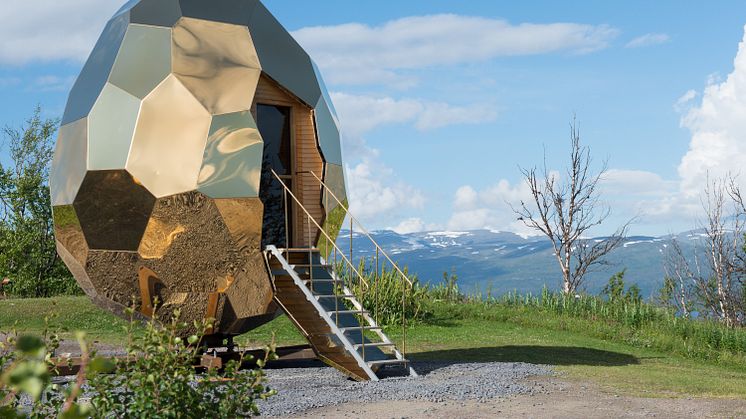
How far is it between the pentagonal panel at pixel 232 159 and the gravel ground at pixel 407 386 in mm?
2362

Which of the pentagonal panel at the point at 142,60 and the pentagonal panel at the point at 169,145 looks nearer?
the pentagonal panel at the point at 169,145

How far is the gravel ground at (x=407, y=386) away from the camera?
866 centimetres

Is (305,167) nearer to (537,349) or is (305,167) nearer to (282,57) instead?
(282,57)

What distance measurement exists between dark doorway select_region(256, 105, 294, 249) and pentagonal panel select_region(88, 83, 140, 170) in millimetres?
1809

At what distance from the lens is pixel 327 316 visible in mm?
9938

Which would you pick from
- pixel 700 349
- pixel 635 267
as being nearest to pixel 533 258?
pixel 635 267

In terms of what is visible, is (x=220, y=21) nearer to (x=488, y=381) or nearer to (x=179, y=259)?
(x=179, y=259)

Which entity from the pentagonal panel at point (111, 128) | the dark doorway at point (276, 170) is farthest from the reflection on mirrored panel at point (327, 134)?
the pentagonal panel at point (111, 128)

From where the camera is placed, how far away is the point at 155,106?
920 cm

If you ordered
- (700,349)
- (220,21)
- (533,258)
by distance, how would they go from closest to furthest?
(220,21)
(700,349)
(533,258)

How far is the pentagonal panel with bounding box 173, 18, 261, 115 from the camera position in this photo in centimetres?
933

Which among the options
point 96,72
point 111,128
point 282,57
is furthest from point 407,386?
point 96,72

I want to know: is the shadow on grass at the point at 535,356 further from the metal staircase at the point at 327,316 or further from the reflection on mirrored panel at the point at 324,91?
the reflection on mirrored panel at the point at 324,91

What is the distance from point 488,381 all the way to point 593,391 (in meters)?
1.22
